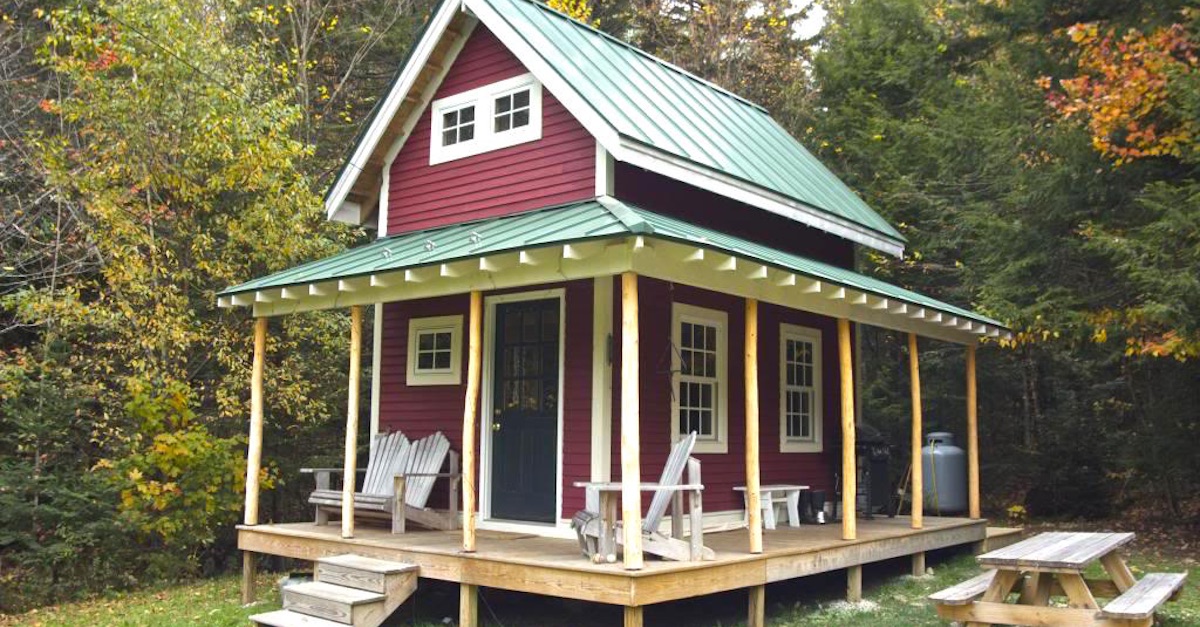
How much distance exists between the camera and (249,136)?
13.0 meters

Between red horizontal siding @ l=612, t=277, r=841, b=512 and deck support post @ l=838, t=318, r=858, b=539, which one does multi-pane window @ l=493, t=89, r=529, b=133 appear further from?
deck support post @ l=838, t=318, r=858, b=539

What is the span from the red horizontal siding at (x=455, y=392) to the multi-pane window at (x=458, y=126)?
1.74 meters

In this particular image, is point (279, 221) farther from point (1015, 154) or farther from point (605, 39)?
point (1015, 154)

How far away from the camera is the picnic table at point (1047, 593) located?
6.20 m

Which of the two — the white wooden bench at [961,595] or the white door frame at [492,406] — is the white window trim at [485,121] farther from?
the white wooden bench at [961,595]

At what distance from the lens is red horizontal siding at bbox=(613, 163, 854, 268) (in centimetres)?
945

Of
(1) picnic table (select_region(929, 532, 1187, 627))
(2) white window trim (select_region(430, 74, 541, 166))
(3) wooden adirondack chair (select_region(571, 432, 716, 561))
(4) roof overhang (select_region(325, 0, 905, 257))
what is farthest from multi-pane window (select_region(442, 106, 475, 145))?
(1) picnic table (select_region(929, 532, 1187, 627))

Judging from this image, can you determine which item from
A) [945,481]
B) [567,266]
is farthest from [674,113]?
[945,481]

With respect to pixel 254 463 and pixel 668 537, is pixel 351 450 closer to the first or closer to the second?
pixel 254 463

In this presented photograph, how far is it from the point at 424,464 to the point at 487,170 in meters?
3.09

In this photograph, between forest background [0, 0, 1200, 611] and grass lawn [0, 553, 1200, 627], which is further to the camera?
forest background [0, 0, 1200, 611]

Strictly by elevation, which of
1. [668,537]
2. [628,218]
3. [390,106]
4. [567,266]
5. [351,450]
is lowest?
[668,537]

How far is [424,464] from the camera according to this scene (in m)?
9.81

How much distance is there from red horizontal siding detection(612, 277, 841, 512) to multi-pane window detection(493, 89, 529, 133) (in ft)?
7.07
